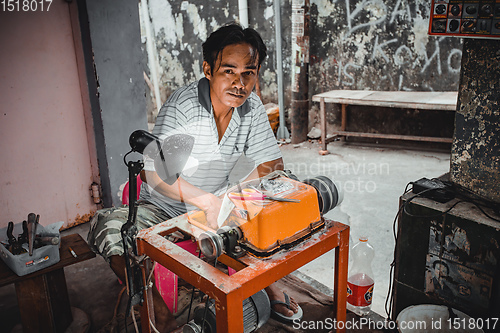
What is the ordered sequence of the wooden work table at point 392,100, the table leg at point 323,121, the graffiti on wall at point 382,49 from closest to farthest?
the wooden work table at point 392,100, the graffiti on wall at point 382,49, the table leg at point 323,121

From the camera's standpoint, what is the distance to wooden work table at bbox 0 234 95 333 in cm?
176

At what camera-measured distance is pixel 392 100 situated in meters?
4.70

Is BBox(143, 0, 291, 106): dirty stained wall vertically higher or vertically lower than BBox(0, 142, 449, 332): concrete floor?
higher

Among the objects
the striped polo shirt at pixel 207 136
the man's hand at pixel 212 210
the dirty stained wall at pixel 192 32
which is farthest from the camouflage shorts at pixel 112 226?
the dirty stained wall at pixel 192 32

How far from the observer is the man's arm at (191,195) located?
→ 153 cm

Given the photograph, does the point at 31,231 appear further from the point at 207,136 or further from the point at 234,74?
the point at 234,74

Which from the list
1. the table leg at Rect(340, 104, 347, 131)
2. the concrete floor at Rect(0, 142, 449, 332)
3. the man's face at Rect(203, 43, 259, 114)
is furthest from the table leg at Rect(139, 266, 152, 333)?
the table leg at Rect(340, 104, 347, 131)

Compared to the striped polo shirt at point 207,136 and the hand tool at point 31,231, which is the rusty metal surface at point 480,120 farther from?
the hand tool at point 31,231

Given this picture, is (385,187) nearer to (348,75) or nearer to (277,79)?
(348,75)

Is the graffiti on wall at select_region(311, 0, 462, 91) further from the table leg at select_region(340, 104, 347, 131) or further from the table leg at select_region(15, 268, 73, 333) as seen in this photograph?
the table leg at select_region(15, 268, 73, 333)

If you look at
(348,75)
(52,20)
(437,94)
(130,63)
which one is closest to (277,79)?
(348,75)

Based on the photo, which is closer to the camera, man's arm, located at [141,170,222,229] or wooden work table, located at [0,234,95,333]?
man's arm, located at [141,170,222,229]

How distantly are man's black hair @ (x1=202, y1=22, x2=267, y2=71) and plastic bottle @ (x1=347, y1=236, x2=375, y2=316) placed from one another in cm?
121

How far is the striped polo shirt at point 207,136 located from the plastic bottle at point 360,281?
32.2 inches
